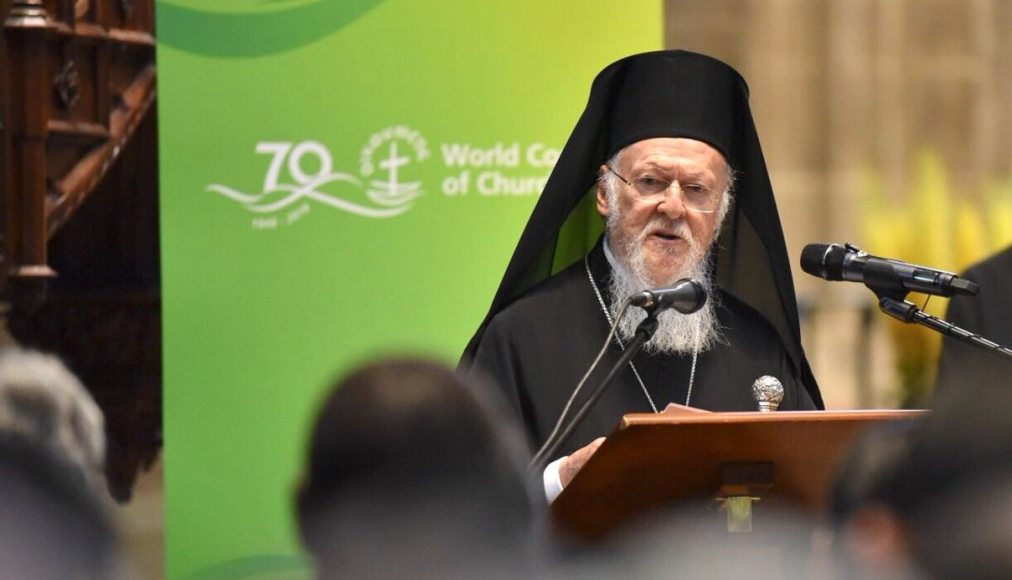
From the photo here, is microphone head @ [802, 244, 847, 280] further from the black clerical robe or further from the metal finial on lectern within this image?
the black clerical robe

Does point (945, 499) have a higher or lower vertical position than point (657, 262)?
higher

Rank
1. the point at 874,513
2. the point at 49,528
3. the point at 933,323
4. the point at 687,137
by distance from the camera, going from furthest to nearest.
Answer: the point at 687,137 < the point at 933,323 < the point at 874,513 < the point at 49,528

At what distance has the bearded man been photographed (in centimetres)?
527

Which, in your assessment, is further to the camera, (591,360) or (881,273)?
(591,360)

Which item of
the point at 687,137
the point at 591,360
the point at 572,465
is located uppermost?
the point at 687,137

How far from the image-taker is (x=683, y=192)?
17.4 feet

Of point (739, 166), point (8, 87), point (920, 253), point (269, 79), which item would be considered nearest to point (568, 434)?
point (739, 166)

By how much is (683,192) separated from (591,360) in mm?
586

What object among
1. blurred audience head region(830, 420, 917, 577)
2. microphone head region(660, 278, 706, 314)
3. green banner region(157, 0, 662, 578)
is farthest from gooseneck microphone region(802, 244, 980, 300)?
blurred audience head region(830, 420, 917, 577)

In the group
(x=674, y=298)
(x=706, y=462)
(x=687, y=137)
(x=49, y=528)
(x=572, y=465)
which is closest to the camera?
(x=49, y=528)

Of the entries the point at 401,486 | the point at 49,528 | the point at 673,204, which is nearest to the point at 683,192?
the point at 673,204

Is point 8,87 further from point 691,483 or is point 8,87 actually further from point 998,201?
point 998,201

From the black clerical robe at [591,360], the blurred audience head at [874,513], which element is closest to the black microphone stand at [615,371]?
the black clerical robe at [591,360]

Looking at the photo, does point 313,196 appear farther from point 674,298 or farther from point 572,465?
point 674,298
